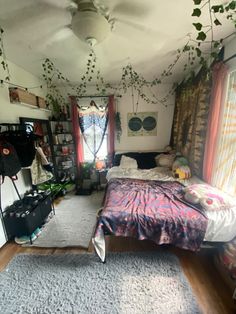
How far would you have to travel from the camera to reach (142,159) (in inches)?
137

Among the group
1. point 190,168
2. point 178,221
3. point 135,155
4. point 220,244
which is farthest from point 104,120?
point 220,244

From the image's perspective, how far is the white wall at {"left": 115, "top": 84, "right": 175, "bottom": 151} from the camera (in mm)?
3598

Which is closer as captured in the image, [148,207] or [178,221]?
[178,221]

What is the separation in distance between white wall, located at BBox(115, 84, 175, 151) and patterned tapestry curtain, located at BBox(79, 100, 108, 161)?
39 cm

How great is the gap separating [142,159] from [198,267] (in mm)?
2116

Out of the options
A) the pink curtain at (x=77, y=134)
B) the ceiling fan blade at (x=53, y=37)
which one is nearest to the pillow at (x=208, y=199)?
the ceiling fan blade at (x=53, y=37)

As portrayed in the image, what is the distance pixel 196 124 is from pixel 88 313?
2679 millimetres

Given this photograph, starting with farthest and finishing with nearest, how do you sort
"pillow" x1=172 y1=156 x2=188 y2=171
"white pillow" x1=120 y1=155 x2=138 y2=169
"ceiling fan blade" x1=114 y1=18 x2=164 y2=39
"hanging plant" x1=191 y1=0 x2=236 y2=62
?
"white pillow" x1=120 y1=155 x2=138 y2=169 → "pillow" x1=172 y1=156 x2=188 y2=171 → "ceiling fan blade" x1=114 y1=18 x2=164 y2=39 → "hanging plant" x1=191 y1=0 x2=236 y2=62

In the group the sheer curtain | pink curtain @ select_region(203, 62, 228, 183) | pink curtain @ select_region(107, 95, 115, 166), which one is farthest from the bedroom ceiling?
pink curtain @ select_region(107, 95, 115, 166)

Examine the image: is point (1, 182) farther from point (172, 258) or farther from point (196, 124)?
point (196, 124)

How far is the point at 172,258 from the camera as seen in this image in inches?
70.8

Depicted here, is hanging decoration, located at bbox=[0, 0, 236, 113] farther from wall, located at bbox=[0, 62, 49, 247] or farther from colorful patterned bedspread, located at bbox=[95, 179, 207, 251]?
colorful patterned bedspread, located at bbox=[95, 179, 207, 251]

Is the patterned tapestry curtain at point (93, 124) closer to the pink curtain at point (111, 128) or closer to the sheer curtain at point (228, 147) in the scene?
the pink curtain at point (111, 128)

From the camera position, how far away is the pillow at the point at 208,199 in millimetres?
1688
